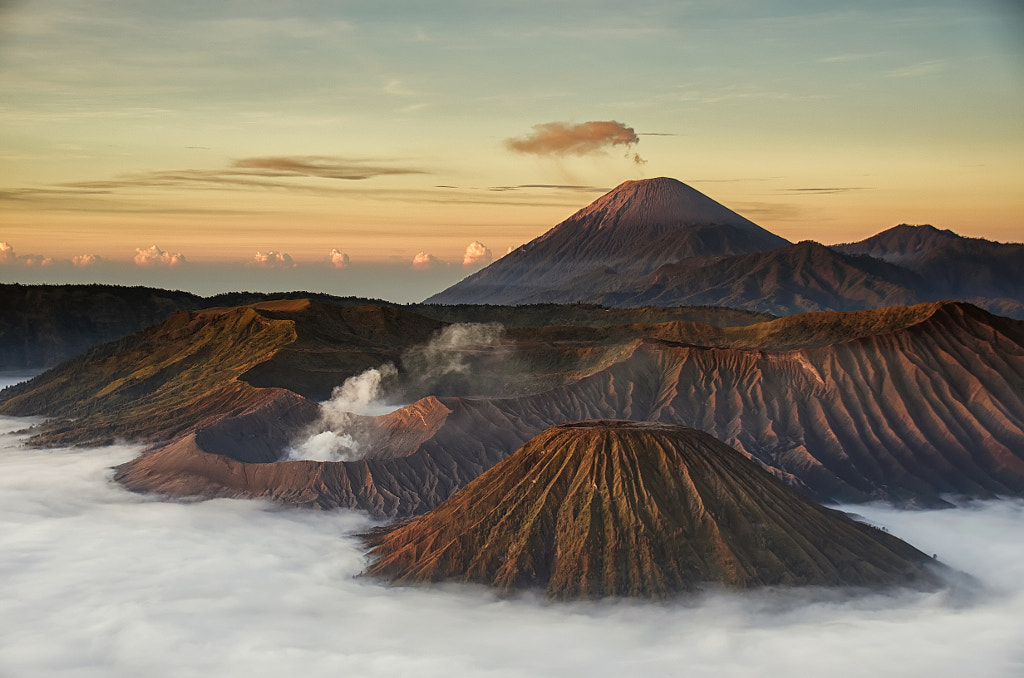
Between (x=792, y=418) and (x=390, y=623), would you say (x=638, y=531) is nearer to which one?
(x=390, y=623)

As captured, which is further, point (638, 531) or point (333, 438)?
point (333, 438)

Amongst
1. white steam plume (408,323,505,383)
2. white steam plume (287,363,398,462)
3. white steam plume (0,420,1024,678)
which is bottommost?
white steam plume (0,420,1024,678)

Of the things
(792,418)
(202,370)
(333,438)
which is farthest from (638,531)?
(202,370)

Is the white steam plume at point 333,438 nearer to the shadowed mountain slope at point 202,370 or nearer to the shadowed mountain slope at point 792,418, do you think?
the shadowed mountain slope at point 202,370

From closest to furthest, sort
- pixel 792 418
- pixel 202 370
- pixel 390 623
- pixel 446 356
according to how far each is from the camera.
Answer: pixel 390 623 → pixel 792 418 → pixel 446 356 → pixel 202 370

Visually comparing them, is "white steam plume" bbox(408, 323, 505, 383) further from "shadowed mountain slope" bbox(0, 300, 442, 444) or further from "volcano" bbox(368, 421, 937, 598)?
"volcano" bbox(368, 421, 937, 598)

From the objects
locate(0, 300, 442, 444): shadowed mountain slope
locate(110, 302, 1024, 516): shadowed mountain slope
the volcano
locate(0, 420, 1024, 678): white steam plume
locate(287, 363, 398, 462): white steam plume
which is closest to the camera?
locate(0, 420, 1024, 678): white steam plume

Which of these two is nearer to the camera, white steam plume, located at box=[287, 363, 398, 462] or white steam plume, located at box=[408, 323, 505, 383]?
white steam plume, located at box=[287, 363, 398, 462]

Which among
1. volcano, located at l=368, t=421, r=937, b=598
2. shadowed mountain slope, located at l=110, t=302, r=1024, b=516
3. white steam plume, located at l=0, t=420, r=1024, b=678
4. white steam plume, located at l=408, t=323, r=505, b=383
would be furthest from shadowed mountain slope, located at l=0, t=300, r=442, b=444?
volcano, located at l=368, t=421, r=937, b=598
